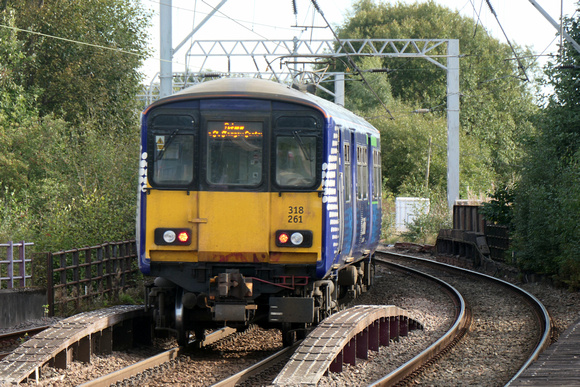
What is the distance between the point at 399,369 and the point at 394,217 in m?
28.6

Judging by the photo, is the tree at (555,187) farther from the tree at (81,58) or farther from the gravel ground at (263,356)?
the tree at (81,58)

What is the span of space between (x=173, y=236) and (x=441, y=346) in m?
3.70

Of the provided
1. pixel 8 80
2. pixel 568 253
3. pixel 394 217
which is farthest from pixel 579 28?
pixel 394 217

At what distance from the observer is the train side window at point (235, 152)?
9578 millimetres

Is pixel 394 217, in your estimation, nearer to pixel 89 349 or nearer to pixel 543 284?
pixel 543 284

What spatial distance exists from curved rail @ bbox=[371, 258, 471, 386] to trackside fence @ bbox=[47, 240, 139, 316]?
5639 mm

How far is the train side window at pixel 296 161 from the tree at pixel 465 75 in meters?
43.7

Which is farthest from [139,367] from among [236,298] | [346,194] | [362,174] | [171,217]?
[362,174]

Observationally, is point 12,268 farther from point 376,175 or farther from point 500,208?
point 500,208

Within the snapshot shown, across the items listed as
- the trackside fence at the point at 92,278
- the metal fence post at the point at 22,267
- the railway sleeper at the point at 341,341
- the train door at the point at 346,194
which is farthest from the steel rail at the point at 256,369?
the metal fence post at the point at 22,267

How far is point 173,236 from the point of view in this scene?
31.2 ft

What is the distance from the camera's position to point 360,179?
42.1ft

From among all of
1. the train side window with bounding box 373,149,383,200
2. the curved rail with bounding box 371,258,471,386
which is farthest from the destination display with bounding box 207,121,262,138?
the train side window with bounding box 373,149,383,200

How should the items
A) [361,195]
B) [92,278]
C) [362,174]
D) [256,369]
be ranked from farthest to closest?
[92,278]
[362,174]
[361,195]
[256,369]
